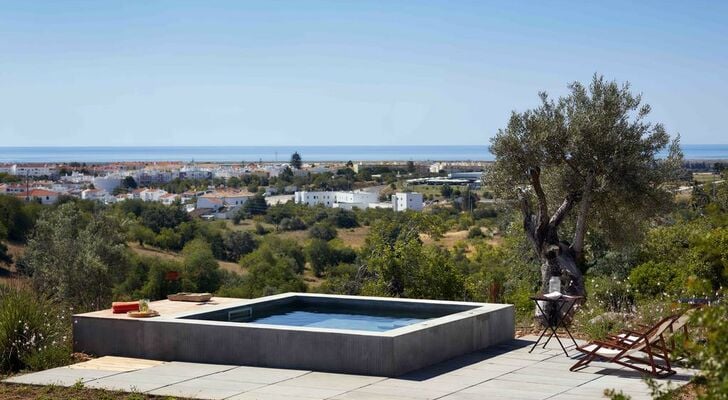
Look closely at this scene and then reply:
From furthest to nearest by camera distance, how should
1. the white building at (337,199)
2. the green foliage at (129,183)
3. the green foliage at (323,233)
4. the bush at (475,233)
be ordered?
the green foliage at (129,183) < the white building at (337,199) < the green foliage at (323,233) < the bush at (475,233)

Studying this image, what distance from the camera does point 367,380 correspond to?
29.9 ft

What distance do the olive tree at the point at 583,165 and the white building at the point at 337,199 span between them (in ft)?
248

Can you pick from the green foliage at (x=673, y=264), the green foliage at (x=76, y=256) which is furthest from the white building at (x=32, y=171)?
the green foliage at (x=673, y=264)

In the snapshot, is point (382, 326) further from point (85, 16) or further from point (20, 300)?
point (85, 16)

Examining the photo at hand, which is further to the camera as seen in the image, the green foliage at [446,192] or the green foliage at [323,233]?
the green foliage at [446,192]

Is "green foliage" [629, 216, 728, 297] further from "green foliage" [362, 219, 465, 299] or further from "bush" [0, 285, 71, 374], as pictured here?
"bush" [0, 285, 71, 374]

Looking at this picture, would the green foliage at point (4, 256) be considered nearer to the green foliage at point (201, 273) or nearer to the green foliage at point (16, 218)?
the green foliage at point (16, 218)

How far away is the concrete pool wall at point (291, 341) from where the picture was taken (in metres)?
9.42

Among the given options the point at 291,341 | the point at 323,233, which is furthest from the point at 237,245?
the point at 291,341

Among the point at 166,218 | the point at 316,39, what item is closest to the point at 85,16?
the point at 316,39

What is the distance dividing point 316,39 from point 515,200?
115 feet

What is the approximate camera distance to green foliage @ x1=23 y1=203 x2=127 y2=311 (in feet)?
101

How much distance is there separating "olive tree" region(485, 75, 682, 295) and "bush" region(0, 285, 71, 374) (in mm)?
7056

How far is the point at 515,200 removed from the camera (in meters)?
14.9
